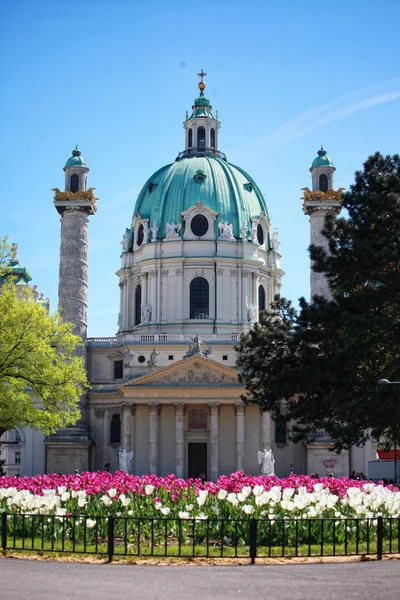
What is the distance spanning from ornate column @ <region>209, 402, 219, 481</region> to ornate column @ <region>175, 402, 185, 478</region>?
213 centimetres

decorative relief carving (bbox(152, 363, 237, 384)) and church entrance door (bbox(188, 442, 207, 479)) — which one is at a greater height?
decorative relief carving (bbox(152, 363, 237, 384))

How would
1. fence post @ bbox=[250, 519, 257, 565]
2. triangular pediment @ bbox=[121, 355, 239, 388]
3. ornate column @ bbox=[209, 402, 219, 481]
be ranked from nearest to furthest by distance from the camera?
fence post @ bbox=[250, 519, 257, 565] < ornate column @ bbox=[209, 402, 219, 481] < triangular pediment @ bbox=[121, 355, 239, 388]

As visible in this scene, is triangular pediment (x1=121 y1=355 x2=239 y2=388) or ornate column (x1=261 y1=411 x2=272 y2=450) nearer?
ornate column (x1=261 y1=411 x2=272 y2=450)

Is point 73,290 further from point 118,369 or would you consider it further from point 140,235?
point 140,235

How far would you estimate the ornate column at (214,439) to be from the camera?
72875 mm

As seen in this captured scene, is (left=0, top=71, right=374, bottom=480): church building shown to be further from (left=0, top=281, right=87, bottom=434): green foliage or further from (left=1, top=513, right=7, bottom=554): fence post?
(left=1, top=513, right=7, bottom=554): fence post

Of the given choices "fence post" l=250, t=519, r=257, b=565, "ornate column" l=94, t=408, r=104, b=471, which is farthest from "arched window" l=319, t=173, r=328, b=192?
"fence post" l=250, t=519, r=257, b=565

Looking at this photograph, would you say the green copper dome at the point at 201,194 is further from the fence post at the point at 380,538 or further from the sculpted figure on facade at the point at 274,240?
the fence post at the point at 380,538

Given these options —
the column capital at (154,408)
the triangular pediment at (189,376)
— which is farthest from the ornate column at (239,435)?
the column capital at (154,408)

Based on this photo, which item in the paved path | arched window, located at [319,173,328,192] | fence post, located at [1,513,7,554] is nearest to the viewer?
the paved path

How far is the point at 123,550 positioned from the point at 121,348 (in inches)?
2256

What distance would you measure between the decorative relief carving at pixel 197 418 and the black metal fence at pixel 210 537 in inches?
2025

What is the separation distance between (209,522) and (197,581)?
4.73 metres

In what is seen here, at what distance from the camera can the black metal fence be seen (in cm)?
2120
